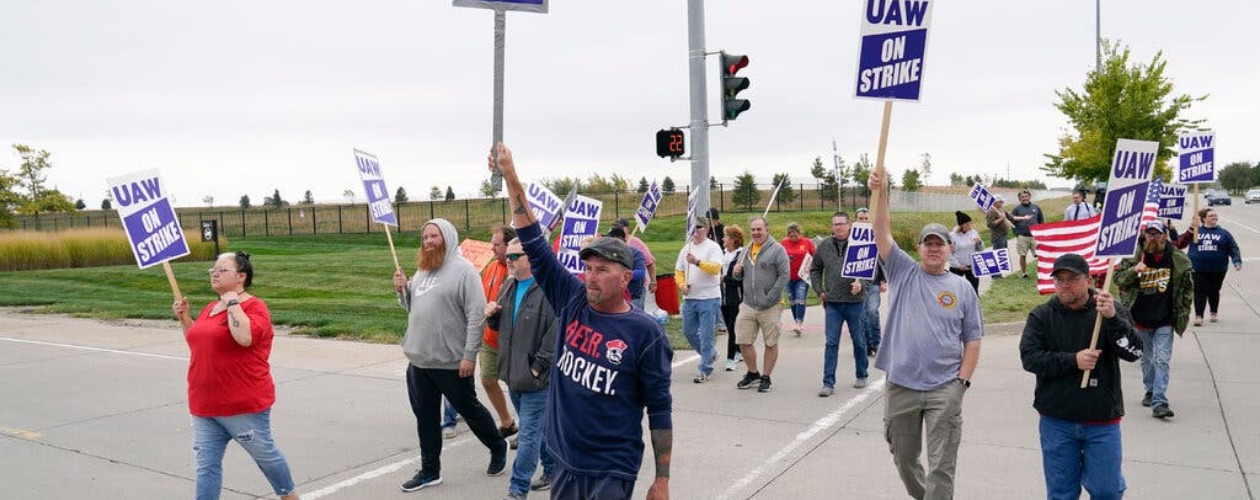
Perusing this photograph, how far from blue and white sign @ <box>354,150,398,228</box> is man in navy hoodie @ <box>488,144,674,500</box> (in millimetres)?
4279

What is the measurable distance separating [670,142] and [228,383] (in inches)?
351

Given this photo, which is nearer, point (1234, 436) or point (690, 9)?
point (1234, 436)

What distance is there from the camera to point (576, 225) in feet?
25.7

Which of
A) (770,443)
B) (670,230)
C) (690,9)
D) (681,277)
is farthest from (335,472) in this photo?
(670,230)

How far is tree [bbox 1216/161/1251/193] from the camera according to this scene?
129 metres

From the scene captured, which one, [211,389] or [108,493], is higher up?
[211,389]

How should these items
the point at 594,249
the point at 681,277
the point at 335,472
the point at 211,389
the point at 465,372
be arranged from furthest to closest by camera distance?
1. the point at 681,277
2. the point at 335,472
3. the point at 465,372
4. the point at 211,389
5. the point at 594,249

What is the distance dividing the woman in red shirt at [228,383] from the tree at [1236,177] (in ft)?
493

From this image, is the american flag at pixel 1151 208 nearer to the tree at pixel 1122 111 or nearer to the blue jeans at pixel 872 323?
the blue jeans at pixel 872 323

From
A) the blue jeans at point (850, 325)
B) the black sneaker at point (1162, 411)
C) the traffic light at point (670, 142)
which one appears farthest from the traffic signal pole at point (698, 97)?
the black sneaker at point (1162, 411)

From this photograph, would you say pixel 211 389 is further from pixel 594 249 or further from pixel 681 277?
pixel 681 277

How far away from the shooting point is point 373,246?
38062 millimetres

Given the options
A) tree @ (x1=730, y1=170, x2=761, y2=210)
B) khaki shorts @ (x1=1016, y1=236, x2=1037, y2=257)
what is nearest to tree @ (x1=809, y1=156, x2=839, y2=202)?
tree @ (x1=730, y1=170, x2=761, y2=210)

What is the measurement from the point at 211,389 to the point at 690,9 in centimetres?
957
